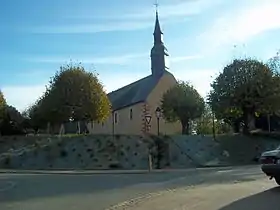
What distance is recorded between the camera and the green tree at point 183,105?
5468cm

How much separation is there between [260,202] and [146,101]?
191 feet

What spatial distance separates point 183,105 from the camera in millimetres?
55156

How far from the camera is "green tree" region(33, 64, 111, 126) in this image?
5209cm

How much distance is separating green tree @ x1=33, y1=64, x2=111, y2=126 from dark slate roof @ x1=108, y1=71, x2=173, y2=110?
18865 millimetres

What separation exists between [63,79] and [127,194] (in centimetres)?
3765

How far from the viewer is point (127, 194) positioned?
16453 mm

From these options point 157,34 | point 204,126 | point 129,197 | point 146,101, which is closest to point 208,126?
point 204,126

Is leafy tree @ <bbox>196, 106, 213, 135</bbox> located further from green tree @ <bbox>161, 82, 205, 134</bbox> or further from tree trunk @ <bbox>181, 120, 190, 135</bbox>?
green tree @ <bbox>161, 82, 205, 134</bbox>

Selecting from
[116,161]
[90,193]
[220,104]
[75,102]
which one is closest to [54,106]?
[75,102]

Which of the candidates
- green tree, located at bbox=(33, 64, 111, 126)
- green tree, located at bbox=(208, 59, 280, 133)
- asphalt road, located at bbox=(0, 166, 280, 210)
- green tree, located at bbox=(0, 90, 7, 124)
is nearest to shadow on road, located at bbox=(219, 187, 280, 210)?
asphalt road, located at bbox=(0, 166, 280, 210)

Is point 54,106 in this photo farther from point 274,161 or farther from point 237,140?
point 274,161

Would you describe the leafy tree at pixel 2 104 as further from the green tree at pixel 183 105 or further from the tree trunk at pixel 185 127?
the tree trunk at pixel 185 127

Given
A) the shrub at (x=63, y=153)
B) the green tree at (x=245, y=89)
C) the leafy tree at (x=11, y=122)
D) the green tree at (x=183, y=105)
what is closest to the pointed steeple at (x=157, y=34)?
the green tree at (x=183, y=105)

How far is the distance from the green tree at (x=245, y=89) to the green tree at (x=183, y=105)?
18.4ft
